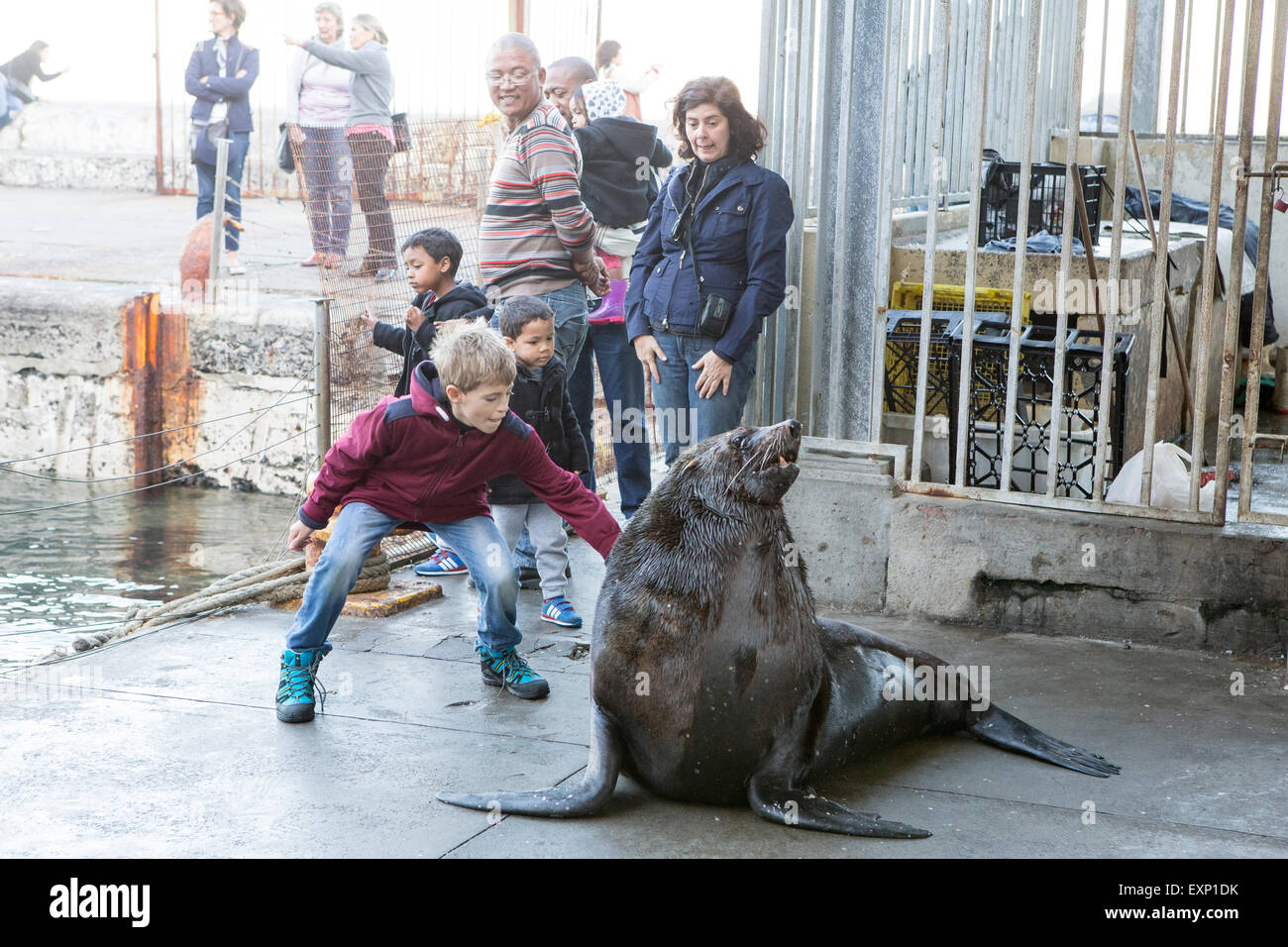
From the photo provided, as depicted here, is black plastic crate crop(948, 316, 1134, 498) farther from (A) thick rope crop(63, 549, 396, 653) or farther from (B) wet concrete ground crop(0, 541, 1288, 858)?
(A) thick rope crop(63, 549, 396, 653)

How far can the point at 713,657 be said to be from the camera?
360 centimetres

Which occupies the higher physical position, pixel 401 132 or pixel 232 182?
pixel 401 132

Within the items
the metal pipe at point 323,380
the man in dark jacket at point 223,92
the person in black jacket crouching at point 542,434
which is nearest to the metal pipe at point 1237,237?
the person in black jacket crouching at point 542,434

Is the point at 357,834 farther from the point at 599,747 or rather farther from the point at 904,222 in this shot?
the point at 904,222

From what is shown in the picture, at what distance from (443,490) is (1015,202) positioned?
12.5 feet

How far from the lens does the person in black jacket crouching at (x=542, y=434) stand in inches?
211

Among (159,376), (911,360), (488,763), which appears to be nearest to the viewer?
(488,763)

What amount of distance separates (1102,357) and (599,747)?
106 inches

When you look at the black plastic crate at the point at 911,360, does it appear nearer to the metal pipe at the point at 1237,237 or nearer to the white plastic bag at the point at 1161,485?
the white plastic bag at the point at 1161,485

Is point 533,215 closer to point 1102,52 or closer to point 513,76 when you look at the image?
point 513,76

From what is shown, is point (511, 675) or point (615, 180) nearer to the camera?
point (511, 675)

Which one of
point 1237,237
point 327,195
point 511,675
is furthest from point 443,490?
point 327,195

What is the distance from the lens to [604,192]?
6.83 metres

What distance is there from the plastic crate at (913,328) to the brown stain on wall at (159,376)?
5.92 metres
